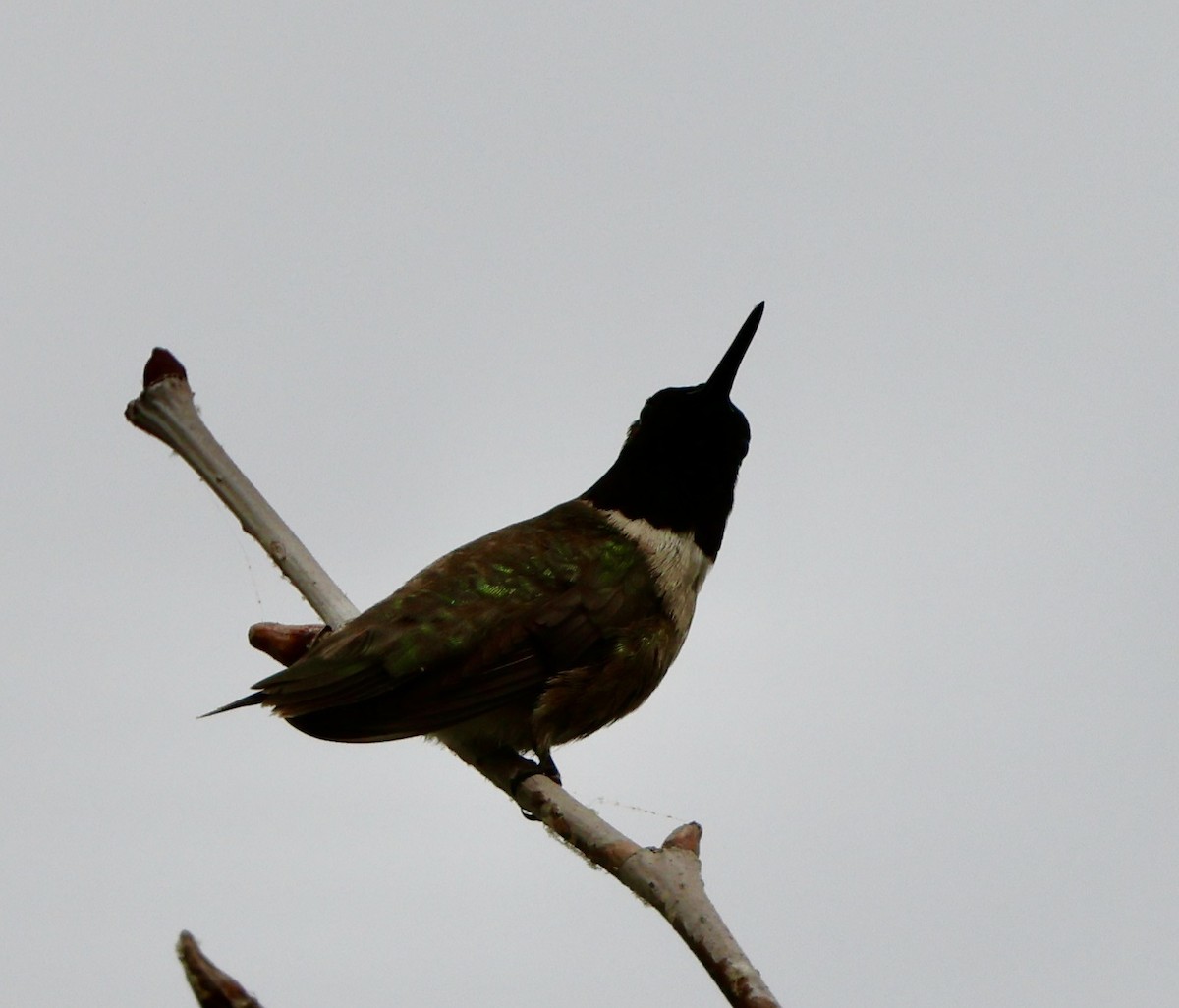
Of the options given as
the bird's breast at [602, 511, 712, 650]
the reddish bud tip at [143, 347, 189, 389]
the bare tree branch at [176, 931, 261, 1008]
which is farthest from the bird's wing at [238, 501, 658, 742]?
the bare tree branch at [176, 931, 261, 1008]

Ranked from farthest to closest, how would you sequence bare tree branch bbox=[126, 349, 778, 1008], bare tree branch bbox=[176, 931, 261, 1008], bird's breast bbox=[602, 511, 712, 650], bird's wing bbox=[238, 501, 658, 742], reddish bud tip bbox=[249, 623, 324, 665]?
bird's breast bbox=[602, 511, 712, 650]
reddish bud tip bbox=[249, 623, 324, 665]
bird's wing bbox=[238, 501, 658, 742]
bare tree branch bbox=[126, 349, 778, 1008]
bare tree branch bbox=[176, 931, 261, 1008]

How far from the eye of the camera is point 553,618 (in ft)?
22.5

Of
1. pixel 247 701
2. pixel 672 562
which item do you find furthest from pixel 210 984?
pixel 672 562

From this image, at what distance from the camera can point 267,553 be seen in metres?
6.35

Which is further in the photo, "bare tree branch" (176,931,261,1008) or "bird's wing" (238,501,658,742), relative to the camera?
"bird's wing" (238,501,658,742)

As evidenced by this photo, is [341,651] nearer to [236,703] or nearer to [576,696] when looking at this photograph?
[236,703]

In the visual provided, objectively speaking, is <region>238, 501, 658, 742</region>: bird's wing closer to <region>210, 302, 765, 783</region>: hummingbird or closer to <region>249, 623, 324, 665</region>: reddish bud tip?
<region>210, 302, 765, 783</region>: hummingbird

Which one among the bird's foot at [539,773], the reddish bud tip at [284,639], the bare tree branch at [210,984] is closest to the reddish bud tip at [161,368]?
the reddish bud tip at [284,639]

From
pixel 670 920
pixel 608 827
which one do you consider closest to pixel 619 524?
pixel 608 827

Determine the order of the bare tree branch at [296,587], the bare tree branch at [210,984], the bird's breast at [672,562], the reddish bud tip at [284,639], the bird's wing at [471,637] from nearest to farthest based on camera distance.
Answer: the bare tree branch at [210,984], the bare tree branch at [296,587], the bird's wing at [471,637], the reddish bud tip at [284,639], the bird's breast at [672,562]

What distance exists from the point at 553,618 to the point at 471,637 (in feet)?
1.60

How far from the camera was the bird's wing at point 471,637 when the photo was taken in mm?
6113

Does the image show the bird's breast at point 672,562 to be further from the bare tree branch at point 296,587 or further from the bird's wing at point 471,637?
the bare tree branch at point 296,587

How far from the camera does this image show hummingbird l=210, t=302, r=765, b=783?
6188mm
